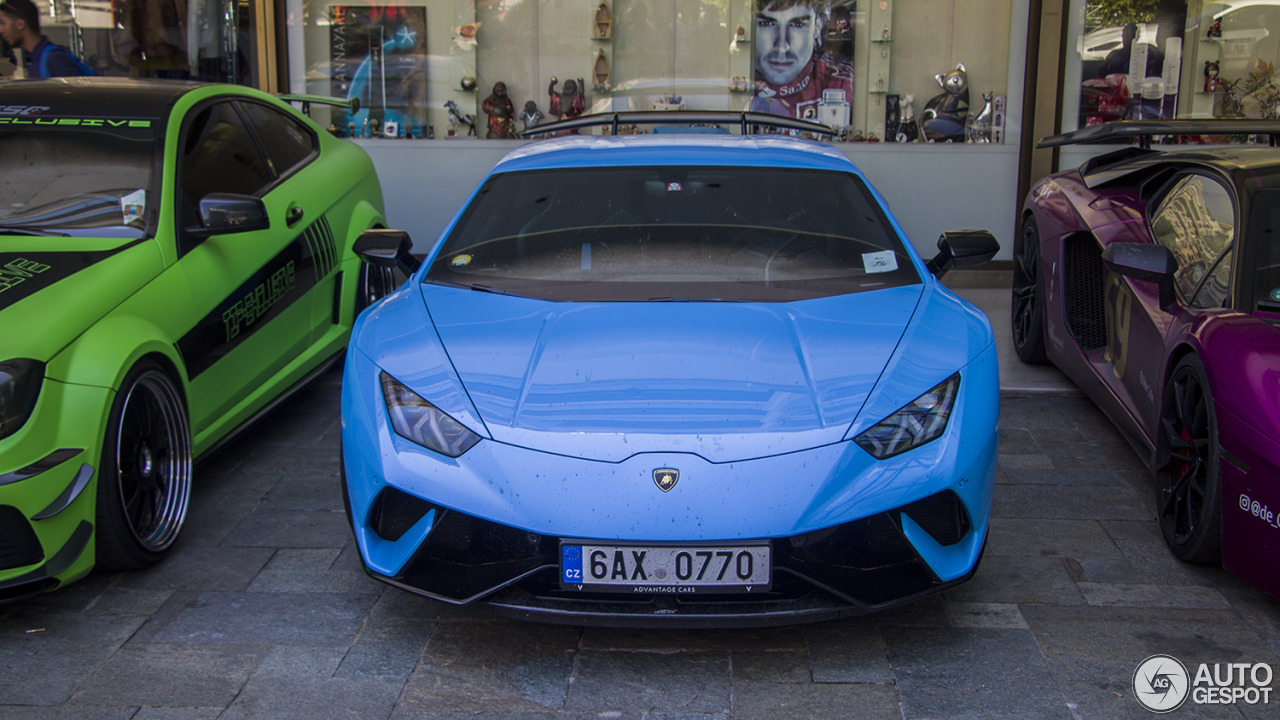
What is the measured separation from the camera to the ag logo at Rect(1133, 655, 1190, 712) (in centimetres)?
271

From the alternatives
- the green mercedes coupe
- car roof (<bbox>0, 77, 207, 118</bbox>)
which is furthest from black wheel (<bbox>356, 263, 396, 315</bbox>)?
car roof (<bbox>0, 77, 207, 118</bbox>)

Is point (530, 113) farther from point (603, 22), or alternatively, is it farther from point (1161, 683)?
point (1161, 683)

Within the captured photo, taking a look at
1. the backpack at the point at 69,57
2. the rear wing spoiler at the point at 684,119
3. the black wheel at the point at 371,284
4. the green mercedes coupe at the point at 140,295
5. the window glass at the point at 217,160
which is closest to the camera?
the green mercedes coupe at the point at 140,295

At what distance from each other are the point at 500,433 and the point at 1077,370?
10.3ft

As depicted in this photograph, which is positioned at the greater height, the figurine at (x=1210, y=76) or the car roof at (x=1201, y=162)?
the figurine at (x=1210, y=76)

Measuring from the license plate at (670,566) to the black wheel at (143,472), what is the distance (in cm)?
147

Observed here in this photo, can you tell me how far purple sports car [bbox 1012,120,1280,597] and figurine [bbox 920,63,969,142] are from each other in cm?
272

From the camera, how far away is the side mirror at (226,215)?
13.0 ft

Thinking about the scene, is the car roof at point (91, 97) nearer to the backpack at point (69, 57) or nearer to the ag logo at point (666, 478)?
the ag logo at point (666, 478)

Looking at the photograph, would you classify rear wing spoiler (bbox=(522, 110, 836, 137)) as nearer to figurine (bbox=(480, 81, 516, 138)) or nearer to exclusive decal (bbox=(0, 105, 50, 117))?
exclusive decal (bbox=(0, 105, 50, 117))

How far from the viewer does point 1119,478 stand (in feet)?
14.4

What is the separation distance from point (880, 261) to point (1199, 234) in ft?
4.10

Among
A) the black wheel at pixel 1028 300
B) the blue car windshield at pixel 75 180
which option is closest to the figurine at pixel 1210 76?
the black wheel at pixel 1028 300

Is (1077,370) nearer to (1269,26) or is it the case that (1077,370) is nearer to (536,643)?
(536,643)
